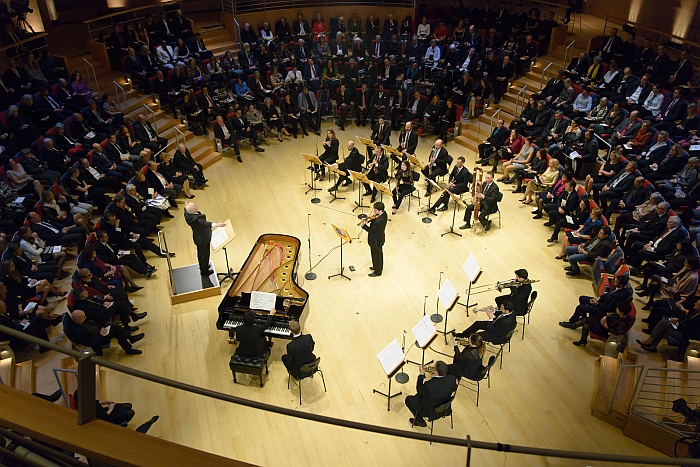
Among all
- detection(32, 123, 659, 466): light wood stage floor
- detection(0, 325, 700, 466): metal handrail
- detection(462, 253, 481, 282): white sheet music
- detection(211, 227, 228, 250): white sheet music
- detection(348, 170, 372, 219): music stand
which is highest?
detection(0, 325, 700, 466): metal handrail

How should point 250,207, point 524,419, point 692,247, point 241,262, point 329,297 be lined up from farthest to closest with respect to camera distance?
point 250,207 → point 241,262 → point 329,297 → point 692,247 → point 524,419

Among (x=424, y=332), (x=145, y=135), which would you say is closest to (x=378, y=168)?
(x=145, y=135)

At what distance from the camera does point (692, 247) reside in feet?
27.7

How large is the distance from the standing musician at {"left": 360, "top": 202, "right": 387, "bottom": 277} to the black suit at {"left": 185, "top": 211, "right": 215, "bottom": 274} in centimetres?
246

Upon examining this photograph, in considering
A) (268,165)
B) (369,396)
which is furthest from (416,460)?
(268,165)

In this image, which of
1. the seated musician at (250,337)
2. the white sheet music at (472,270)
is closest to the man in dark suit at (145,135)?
the seated musician at (250,337)

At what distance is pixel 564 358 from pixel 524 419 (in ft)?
4.49

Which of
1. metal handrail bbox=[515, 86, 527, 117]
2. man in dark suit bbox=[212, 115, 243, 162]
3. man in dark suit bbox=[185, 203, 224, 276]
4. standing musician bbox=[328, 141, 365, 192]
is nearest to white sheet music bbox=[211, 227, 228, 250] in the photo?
man in dark suit bbox=[185, 203, 224, 276]

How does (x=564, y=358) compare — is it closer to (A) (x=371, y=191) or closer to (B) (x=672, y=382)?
(B) (x=672, y=382)

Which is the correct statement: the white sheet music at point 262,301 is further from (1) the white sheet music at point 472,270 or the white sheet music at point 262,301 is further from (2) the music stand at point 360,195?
(2) the music stand at point 360,195

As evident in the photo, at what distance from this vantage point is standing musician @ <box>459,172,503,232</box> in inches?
414

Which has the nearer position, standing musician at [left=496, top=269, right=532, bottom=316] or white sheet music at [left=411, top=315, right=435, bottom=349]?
white sheet music at [left=411, top=315, right=435, bottom=349]

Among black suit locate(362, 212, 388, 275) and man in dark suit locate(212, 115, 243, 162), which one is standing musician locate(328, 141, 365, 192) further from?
black suit locate(362, 212, 388, 275)

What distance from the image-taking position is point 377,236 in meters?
9.09
